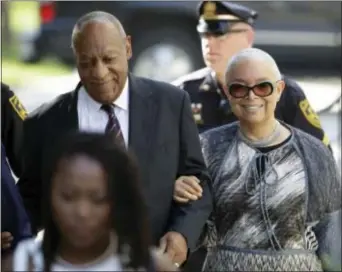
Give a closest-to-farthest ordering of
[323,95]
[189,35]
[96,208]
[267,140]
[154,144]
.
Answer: [96,208]
[154,144]
[267,140]
[323,95]
[189,35]

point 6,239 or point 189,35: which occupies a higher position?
point 6,239

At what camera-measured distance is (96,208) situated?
2.20m

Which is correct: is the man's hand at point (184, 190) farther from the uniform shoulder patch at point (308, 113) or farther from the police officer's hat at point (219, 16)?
the police officer's hat at point (219, 16)

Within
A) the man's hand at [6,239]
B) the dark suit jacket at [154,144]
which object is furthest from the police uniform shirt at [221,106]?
the man's hand at [6,239]

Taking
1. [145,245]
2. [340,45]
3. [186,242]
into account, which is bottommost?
[340,45]

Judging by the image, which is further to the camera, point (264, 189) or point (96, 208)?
point (264, 189)

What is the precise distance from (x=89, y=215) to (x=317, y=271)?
3.83 ft

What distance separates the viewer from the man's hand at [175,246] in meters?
2.71

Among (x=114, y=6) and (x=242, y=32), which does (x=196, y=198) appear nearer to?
(x=242, y=32)

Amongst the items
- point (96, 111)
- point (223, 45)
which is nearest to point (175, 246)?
point (96, 111)

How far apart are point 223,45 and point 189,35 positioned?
2609 mm

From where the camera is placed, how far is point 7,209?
8.91 feet

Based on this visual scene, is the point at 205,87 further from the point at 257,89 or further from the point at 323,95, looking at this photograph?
the point at 323,95

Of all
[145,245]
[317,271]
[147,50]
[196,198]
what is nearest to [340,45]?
[147,50]
